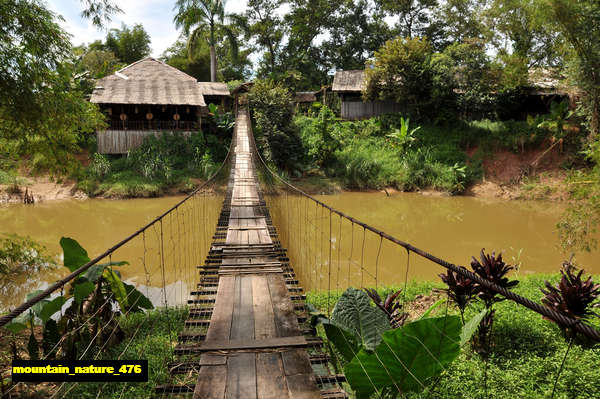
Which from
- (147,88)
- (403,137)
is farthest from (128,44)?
(403,137)

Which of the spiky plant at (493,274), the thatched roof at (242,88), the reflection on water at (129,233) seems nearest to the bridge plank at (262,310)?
the reflection on water at (129,233)

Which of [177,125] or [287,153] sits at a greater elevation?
[177,125]

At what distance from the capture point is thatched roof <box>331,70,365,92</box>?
13.1 meters

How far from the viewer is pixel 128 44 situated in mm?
19859

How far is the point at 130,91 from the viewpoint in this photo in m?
11.2

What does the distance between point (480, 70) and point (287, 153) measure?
6.64 m

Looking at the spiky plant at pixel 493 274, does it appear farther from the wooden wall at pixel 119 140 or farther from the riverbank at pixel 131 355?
the wooden wall at pixel 119 140

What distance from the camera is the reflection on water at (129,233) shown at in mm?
4602

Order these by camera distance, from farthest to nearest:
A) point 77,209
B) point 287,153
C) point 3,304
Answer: point 287,153 < point 77,209 < point 3,304

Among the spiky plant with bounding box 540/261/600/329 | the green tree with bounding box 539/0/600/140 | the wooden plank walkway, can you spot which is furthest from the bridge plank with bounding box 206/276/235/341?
the green tree with bounding box 539/0/600/140

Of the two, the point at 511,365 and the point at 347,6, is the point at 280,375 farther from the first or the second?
the point at 347,6

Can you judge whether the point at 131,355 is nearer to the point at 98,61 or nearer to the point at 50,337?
the point at 50,337

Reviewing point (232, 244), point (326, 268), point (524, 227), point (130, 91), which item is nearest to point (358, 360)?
point (232, 244)

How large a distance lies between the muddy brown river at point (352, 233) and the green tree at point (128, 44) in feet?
45.3
